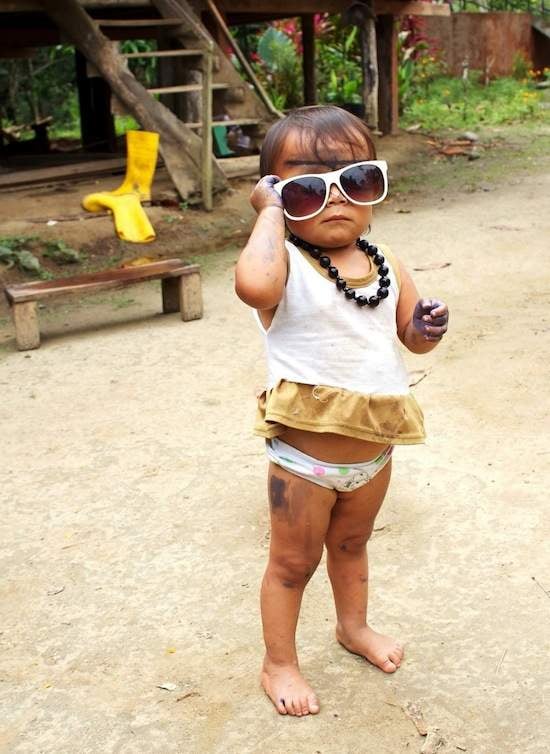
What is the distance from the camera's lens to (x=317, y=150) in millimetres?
2135

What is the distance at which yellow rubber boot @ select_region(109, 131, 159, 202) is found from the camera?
8.62 metres

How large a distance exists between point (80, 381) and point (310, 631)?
2.81 meters

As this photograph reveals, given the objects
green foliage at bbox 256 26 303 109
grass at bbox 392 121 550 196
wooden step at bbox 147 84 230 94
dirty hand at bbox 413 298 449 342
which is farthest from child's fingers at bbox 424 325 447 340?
green foliage at bbox 256 26 303 109

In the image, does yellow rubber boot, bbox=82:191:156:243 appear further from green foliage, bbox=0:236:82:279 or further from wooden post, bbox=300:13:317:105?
wooden post, bbox=300:13:317:105

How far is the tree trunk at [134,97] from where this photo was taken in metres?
8.59

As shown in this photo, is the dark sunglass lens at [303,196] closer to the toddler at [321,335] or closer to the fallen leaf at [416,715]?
the toddler at [321,335]

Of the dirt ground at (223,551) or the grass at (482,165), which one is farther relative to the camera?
the grass at (482,165)

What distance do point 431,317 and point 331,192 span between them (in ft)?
1.17

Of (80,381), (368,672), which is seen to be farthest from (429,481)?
(80,381)

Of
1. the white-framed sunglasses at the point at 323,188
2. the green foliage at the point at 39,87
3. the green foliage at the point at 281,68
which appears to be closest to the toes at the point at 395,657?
the white-framed sunglasses at the point at 323,188

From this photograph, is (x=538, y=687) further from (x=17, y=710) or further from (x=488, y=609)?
(x=17, y=710)

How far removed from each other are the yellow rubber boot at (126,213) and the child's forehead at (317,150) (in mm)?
6054

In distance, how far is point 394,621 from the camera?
9.16 ft

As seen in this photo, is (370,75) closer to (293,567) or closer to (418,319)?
(418,319)
